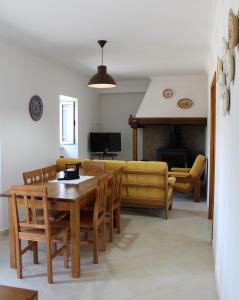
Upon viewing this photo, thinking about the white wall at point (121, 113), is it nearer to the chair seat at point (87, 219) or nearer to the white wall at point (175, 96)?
the white wall at point (175, 96)

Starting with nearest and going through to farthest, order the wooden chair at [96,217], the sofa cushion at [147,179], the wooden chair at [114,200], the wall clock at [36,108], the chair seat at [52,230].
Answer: the chair seat at [52,230], the wooden chair at [96,217], the wooden chair at [114,200], the sofa cushion at [147,179], the wall clock at [36,108]

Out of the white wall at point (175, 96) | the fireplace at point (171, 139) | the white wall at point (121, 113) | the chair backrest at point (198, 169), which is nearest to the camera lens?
the chair backrest at point (198, 169)

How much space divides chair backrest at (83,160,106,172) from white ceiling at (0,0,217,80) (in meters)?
1.70

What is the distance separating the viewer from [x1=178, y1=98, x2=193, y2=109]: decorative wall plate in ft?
22.3

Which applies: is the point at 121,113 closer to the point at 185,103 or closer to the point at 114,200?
the point at 185,103

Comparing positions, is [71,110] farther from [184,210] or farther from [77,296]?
[77,296]

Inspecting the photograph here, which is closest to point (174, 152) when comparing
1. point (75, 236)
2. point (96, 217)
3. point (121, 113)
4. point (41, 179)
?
point (121, 113)

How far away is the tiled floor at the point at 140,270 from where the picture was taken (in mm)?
2639

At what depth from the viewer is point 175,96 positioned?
22.6 ft

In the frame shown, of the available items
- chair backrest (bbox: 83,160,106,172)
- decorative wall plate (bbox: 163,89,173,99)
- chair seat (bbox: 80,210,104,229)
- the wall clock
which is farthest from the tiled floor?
decorative wall plate (bbox: 163,89,173,99)

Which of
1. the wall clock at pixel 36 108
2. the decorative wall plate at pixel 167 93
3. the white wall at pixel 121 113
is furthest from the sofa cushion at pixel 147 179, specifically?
the white wall at pixel 121 113

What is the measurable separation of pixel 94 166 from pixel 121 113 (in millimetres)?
3556

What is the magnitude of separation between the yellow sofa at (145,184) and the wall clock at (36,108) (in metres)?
1.38

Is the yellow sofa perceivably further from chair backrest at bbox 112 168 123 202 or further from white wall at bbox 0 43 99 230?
white wall at bbox 0 43 99 230
